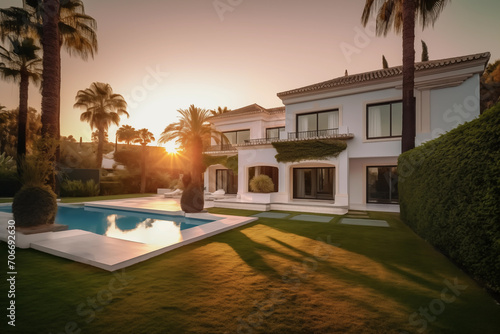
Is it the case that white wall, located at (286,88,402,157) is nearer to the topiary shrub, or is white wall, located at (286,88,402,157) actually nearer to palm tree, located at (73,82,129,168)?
the topiary shrub

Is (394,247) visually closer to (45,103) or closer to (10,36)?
(45,103)

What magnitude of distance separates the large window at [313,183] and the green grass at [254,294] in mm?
12992

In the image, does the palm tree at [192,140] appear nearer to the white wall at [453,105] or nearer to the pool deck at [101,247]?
the pool deck at [101,247]


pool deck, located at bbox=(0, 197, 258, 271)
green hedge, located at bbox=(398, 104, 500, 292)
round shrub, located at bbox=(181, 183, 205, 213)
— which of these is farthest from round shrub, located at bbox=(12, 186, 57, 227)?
green hedge, located at bbox=(398, 104, 500, 292)

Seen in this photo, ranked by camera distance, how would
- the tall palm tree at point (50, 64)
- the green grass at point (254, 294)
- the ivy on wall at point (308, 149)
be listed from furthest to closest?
1. the ivy on wall at point (308, 149)
2. the tall palm tree at point (50, 64)
3. the green grass at point (254, 294)

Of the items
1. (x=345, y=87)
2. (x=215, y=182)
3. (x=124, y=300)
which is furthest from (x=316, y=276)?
(x=215, y=182)

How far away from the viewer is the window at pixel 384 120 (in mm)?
15028

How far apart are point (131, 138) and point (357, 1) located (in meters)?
48.4

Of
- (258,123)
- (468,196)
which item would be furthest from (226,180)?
(468,196)

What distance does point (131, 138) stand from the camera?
49.8m

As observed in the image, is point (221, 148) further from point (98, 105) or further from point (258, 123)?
point (98, 105)

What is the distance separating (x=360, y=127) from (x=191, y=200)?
12210 millimetres

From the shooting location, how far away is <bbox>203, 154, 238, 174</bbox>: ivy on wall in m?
22.5

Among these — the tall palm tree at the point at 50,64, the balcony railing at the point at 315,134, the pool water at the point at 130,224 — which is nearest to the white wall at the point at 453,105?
the balcony railing at the point at 315,134
